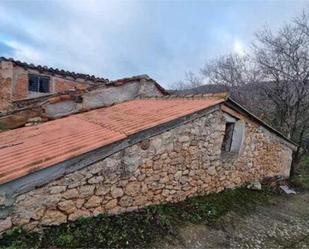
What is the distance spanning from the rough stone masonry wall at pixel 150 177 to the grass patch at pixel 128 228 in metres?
0.14

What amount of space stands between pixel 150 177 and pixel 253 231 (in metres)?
2.29

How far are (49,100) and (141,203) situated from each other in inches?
179

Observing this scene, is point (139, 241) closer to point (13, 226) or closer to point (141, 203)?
point (141, 203)

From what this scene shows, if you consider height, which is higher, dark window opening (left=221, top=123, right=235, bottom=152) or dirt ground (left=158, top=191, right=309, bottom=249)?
dark window opening (left=221, top=123, right=235, bottom=152)

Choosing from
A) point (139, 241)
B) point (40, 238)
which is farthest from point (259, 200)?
point (40, 238)

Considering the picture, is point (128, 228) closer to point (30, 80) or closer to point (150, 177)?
point (150, 177)

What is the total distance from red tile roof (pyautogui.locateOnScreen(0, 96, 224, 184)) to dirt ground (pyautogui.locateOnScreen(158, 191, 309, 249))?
202cm

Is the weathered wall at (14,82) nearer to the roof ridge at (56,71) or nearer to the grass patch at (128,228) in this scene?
the roof ridge at (56,71)

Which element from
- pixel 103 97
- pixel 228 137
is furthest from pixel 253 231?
pixel 103 97

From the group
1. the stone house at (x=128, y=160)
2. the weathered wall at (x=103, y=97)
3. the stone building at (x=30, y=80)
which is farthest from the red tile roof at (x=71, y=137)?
the stone building at (x=30, y=80)

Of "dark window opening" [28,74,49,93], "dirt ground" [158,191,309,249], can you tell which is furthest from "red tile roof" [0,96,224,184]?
"dark window opening" [28,74,49,93]

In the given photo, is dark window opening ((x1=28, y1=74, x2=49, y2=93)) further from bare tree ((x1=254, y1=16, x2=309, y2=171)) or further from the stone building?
bare tree ((x1=254, y1=16, x2=309, y2=171))

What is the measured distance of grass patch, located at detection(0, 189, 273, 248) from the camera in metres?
4.29

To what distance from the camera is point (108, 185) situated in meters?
5.17
